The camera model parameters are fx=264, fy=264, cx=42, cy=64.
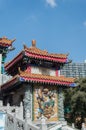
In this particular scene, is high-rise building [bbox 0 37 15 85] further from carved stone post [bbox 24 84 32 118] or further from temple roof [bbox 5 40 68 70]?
carved stone post [bbox 24 84 32 118]

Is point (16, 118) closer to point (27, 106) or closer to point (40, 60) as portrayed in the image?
point (27, 106)

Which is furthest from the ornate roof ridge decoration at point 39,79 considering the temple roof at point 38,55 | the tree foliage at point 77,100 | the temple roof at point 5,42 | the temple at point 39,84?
the tree foliage at point 77,100

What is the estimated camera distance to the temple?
21.4 m

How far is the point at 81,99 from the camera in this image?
2870cm

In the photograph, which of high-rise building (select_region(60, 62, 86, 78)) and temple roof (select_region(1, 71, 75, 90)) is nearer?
temple roof (select_region(1, 71, 75, 90))

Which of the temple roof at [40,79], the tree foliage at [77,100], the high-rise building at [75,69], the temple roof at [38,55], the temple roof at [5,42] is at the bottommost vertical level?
the tree foliage at [77,100]

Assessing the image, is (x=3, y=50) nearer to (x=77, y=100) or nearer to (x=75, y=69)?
(x=77, y=100)

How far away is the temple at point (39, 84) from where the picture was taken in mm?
21422

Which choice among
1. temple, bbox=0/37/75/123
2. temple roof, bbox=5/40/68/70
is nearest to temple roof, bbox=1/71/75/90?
temple, bbox=0/37/75/123

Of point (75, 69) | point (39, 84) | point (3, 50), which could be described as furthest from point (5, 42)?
point (75, 69)

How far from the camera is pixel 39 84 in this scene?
2217cm

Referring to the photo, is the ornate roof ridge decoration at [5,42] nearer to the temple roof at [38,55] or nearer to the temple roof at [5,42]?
the temple roof at [5,42]

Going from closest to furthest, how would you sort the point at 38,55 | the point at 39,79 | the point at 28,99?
the point at 28,99 < the point at 39,79 < the point at 38,55

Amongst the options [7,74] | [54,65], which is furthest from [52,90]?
[7,74]
